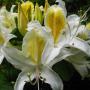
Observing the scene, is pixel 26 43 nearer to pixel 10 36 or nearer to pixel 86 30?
pixel 10 36

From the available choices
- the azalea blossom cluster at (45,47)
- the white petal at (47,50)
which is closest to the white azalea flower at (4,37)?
the azalea blossom cluster at (45,47)

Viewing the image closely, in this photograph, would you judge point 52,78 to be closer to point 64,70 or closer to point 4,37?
point 64,70

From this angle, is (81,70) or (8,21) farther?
(8,21)

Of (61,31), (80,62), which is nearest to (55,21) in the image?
(61,31)

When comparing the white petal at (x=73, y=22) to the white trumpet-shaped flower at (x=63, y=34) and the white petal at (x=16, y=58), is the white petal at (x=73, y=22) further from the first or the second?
the white petal at (x=16, y=58)

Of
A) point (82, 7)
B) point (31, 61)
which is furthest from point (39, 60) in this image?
point (82, 7)

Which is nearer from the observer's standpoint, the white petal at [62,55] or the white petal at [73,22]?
the white petal at [62,55]
